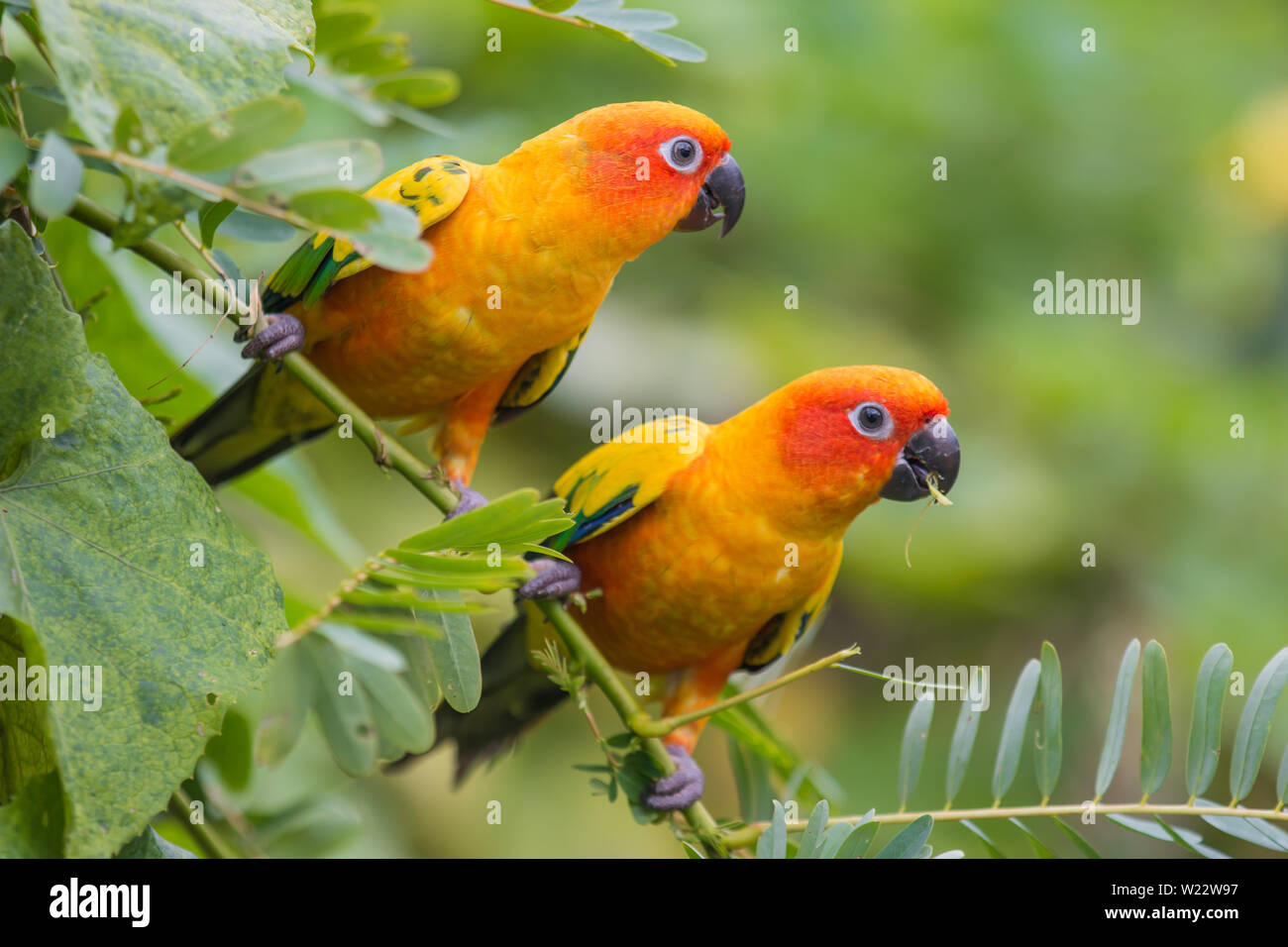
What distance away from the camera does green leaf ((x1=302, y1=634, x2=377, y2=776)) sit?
101cm

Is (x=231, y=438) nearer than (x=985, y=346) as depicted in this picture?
Yes

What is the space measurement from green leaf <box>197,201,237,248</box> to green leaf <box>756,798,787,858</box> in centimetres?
87

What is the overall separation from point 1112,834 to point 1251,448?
57.4 inches

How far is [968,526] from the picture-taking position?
3906 mm

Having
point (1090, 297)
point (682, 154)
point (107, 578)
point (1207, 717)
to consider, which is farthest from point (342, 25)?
point (1090, 297)

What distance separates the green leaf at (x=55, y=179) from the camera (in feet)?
2.51

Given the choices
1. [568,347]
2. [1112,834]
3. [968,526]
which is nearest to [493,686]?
[568,347]

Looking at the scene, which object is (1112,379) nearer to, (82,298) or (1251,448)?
(1251,448)

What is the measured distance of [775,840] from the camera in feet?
3.99

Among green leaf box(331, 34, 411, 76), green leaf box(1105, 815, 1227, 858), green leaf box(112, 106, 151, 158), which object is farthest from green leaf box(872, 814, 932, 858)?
green leaf box(331, 34, 411, 76)

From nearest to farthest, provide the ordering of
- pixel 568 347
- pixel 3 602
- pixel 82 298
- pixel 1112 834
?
pixel 3 602
pixel 82 298
pixel 568 347
pixel 1112 834

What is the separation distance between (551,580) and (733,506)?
36 centimetres

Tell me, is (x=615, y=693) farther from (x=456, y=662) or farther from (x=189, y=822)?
(x=189, y=822)
